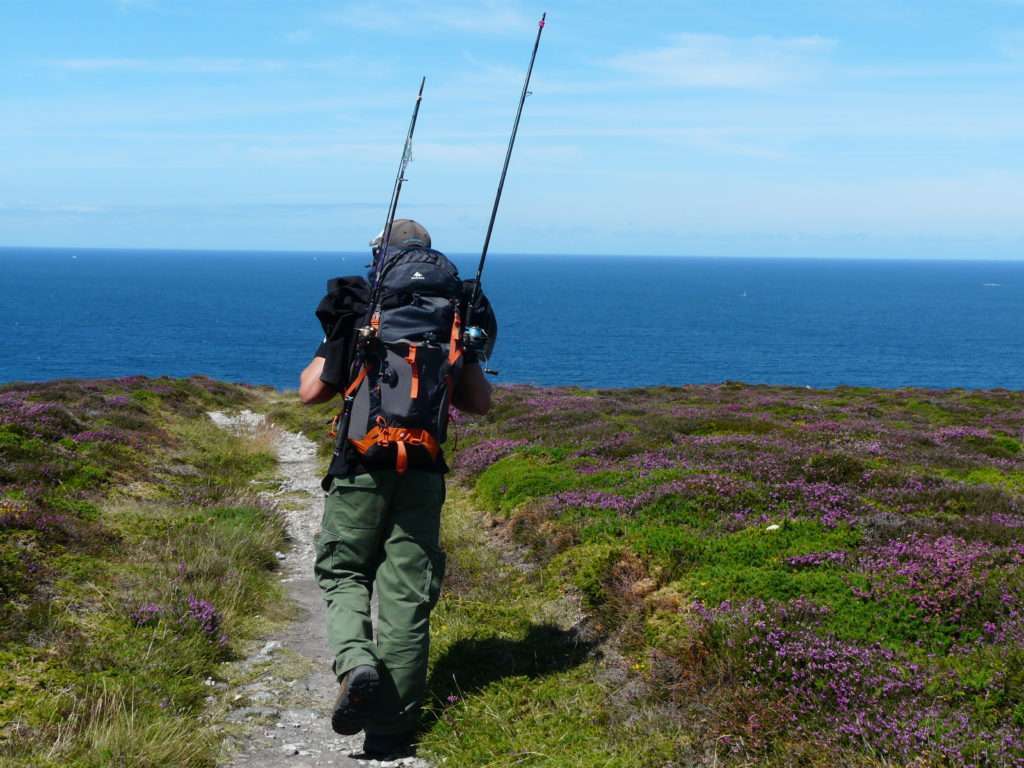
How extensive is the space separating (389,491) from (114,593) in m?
3.41

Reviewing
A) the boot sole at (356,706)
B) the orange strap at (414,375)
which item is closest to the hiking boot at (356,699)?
the boot sole at (356,706)

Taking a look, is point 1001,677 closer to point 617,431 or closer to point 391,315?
point 391,315

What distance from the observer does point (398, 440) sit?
5.84 m

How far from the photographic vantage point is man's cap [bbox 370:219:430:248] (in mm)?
6416

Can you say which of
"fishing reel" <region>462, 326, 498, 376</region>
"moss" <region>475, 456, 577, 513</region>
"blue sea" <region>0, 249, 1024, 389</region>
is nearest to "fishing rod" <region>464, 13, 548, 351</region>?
"fishing reel" <region>462, 326, 498, 376</region>

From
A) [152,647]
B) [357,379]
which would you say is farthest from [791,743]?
[152,647]

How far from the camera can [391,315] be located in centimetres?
600

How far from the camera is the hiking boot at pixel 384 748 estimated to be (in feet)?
18.7

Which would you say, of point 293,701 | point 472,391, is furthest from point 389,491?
point 293,701

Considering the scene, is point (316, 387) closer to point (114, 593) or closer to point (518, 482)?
point (114, 593)

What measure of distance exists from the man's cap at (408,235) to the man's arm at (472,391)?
102cm

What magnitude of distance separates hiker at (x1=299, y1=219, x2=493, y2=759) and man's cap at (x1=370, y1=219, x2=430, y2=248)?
4.7 inches

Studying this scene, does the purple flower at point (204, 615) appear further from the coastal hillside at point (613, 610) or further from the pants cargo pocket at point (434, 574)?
the pants cargo pocket at point (434, 574)

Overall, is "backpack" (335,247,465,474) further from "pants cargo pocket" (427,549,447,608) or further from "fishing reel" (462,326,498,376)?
"pants cargo pocket" (427,549,447,608)
